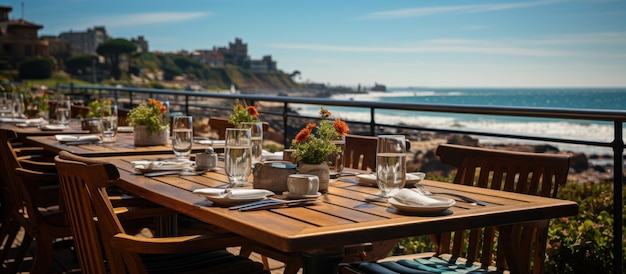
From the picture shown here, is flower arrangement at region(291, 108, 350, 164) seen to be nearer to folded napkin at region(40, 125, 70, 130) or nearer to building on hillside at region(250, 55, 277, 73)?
folded napkin at region(40, 125, 70, 130)

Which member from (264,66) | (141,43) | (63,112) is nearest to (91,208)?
(63,112)

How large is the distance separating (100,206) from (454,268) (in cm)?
117

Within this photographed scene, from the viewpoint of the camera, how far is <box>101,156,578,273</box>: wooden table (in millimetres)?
1629

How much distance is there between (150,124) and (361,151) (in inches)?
47.1

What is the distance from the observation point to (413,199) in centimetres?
190

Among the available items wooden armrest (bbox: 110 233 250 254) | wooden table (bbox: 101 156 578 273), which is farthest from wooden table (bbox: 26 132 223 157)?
wooden armrest (bbox: 110 233 250 254)

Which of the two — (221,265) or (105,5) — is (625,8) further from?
(221,265)

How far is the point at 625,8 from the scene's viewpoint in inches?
2611

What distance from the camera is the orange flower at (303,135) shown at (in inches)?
89.0

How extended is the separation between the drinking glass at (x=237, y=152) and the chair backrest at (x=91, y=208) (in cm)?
36

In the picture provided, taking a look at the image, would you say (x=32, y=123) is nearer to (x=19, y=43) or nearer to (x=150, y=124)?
(x=150, y=124)

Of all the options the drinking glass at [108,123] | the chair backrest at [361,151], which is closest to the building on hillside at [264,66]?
the drinking glass at [108,123]

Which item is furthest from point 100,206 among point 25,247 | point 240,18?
point 240,18

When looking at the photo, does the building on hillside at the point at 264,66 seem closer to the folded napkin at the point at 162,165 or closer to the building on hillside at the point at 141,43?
A: the building on hillside at the point at 141,43
